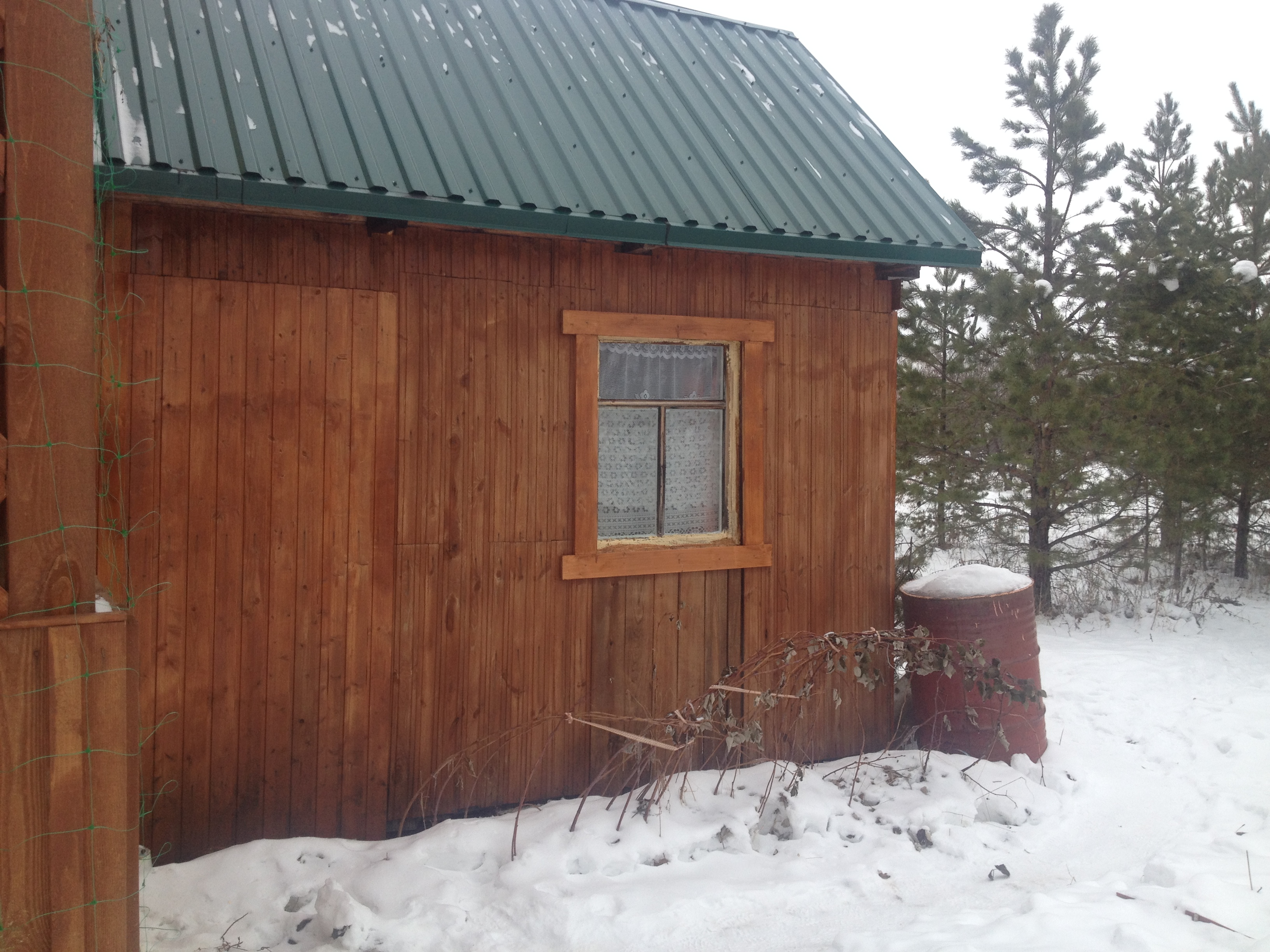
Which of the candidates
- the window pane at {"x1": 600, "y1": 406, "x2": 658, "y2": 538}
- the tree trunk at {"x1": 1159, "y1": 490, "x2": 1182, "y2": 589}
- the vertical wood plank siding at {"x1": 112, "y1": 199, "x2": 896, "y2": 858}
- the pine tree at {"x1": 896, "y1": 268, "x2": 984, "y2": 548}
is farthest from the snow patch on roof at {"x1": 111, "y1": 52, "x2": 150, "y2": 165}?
the tree trunk at {"x1": 1159, "y1": 490, "x2": 1182, "y2": 589}

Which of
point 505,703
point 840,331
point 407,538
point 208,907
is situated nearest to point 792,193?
point 840,331

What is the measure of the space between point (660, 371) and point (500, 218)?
1367 mm

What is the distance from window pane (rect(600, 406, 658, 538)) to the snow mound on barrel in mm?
1774

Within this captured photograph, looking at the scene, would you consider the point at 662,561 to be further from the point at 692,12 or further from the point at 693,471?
the point at 692,12

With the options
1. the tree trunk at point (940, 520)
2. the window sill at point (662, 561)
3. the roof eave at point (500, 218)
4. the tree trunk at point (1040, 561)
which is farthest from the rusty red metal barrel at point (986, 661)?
the tree trunk at point (1040, 561)

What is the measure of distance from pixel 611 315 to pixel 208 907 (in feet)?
10.8

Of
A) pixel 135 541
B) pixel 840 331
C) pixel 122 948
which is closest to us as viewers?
pixel 122 948

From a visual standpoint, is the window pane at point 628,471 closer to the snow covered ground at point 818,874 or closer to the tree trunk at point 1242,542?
the snow covered ground at point 818,874

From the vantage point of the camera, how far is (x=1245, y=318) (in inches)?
423

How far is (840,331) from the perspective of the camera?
236 inches

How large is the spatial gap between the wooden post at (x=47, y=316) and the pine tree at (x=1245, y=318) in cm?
1079

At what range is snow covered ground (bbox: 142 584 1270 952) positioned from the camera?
3779 mm

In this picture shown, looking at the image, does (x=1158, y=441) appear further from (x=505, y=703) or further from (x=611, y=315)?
(x=505, y=703)

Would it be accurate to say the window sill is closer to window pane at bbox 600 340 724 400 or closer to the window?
the window
